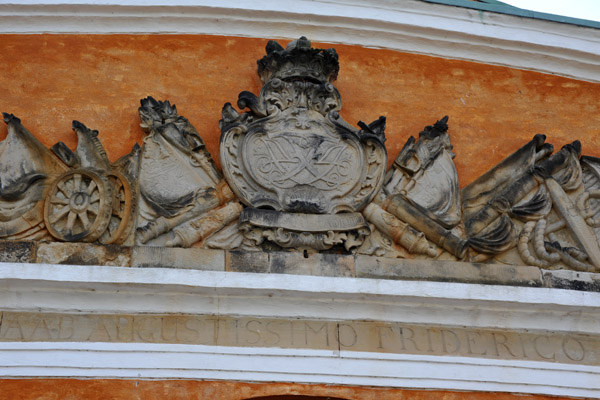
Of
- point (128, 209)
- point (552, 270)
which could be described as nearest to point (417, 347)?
point (552, 270)

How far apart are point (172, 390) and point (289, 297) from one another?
2.75 feet

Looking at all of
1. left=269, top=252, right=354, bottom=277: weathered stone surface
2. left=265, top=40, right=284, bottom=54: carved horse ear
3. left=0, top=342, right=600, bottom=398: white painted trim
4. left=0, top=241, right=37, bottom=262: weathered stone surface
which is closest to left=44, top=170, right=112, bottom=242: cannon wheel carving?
left=0, top=241, right=37, bottom=262: weathered stone surface

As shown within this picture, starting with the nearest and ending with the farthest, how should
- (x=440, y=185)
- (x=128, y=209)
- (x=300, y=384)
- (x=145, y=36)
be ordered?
(x=300, y=384) < (x=128, y=209) < (x=440, y=185) < (x=145, y=36)

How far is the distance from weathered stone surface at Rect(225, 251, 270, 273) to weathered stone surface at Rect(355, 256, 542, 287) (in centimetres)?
55

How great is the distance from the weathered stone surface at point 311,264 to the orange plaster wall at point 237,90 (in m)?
0.95

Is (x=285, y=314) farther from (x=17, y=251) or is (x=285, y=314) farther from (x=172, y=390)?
(x=17, y=251)

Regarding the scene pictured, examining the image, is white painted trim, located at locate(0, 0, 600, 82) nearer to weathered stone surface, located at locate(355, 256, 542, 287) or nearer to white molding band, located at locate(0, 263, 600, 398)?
weathered stone surface, located at locate(355, 256, 542, 287)

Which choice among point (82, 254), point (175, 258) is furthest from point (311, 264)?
point (82, 254)

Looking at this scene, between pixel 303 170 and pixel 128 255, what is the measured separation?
1.17m

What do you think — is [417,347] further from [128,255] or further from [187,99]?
[187,99]

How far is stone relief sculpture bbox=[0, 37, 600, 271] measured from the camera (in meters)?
5.89

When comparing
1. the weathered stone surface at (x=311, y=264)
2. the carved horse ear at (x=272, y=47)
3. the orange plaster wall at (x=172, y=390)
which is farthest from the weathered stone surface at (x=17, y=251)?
the carved horse ear at (x=272, y=47)

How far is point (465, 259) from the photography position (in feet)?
20.0

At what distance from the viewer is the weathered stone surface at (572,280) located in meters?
6.05
